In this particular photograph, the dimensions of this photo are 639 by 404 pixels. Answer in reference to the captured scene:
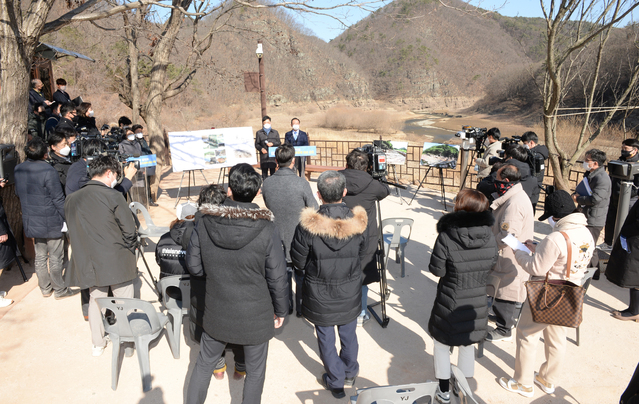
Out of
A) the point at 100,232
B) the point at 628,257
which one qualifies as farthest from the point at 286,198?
the point at 628,257

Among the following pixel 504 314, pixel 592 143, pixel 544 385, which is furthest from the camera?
pixel 592 143

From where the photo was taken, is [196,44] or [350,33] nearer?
[196,44]

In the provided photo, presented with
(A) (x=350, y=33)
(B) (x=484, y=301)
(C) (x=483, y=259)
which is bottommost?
(B) (x=484, y=301)

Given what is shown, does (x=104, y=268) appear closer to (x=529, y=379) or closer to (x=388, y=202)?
(x=529, y=379)

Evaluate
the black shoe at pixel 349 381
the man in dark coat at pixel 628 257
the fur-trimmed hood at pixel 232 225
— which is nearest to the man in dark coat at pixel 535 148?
the man in dark coat at pixel 628 257

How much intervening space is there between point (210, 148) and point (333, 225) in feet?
21.7

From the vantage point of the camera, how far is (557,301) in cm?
261

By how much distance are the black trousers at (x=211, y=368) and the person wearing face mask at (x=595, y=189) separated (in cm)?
426

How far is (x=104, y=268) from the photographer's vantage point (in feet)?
10.4

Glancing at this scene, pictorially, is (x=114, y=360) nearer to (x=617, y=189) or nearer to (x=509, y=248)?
(x=509, y=248)

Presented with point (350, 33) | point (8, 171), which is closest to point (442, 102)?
point (350, 33)

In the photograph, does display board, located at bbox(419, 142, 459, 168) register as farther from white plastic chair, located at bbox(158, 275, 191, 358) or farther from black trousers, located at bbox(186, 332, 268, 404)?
black trousers, located at bbox(186, 332, 268, 404)

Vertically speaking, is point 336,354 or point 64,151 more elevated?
point 64,151

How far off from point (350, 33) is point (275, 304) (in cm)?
11000
